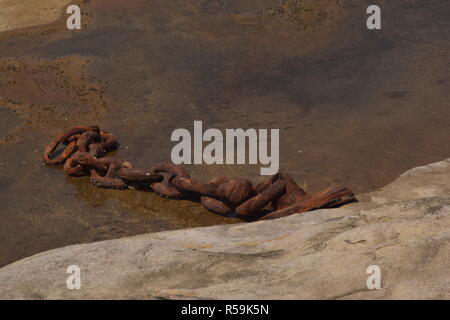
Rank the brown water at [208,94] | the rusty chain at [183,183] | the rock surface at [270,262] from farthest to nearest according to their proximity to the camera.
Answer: the brown water at [208,94]
the rusty chain at [183,183]
the rock surface at [270,262]

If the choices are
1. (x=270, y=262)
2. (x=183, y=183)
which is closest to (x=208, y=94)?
(x=183, y=183)

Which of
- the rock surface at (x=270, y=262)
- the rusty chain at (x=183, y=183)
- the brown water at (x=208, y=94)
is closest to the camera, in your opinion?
the rock surface at (x=270, y=262)

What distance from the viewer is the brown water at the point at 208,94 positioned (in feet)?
16.0

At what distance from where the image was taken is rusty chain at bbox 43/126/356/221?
432 cm

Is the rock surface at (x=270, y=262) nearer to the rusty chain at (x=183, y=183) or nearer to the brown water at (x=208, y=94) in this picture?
the rusty chain at (x=183, y=183)

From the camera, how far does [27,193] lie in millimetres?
5035

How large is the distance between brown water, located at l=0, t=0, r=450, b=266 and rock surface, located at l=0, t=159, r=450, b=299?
2.64 ft

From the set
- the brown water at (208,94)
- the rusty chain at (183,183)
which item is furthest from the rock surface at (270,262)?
the brown water at (208,94)

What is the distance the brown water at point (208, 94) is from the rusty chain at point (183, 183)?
0.09 m

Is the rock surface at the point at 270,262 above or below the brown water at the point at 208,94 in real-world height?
below

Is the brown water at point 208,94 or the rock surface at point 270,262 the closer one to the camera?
the rock surface at point 270,262

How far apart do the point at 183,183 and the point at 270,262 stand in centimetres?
137

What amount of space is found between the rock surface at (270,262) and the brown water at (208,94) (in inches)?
31.7
